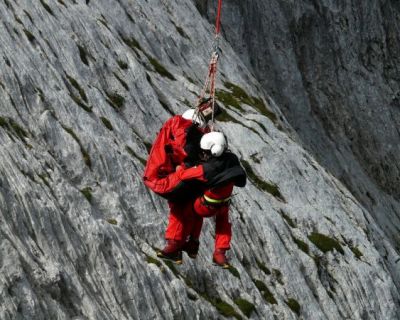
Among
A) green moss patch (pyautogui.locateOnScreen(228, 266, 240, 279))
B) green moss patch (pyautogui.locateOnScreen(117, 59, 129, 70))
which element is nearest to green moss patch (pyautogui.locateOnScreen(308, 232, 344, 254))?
green moss patch (pyautogui.locateOnScreen(228, 266, 240, 279))

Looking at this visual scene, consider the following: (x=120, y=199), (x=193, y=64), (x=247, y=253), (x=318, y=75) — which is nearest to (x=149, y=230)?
(x=120, y=199)

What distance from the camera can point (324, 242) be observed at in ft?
151

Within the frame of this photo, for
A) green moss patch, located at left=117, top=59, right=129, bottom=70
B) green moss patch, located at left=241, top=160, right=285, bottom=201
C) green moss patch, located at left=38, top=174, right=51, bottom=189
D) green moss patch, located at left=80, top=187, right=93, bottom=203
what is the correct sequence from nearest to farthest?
green moss patch, located at left=38, top=174, right=51, bottom=189 → green moss patch, located at left=80, top=187, right=93, bottom=203 → green moss patch, located at left=117, top=59, right=129, bottom=70 → green moss patch, located at left=241, top=160, right=285, bottom=201

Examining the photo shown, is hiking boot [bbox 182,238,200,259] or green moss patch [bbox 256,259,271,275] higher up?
hiking boot [bbox 182,238,200,259]

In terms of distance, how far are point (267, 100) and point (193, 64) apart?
8.28 metres

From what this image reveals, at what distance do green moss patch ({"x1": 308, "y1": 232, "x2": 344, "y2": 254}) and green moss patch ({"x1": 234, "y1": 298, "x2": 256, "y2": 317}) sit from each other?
1056 centimetres

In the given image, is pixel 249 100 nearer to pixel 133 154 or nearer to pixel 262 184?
pixel 262 184

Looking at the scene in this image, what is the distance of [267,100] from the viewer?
6272 centimetres

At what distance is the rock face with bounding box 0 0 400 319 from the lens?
27.2 m

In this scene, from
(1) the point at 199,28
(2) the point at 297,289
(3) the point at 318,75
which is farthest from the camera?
(3) the point at 318,75

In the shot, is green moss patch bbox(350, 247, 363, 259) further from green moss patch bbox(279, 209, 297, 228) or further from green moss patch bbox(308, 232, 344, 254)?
green moss patch bbox(279, 209, 297, 228)

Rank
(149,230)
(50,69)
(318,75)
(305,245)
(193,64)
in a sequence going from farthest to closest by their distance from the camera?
(318,75)
(193,64)
(305,245)
(50,69)
(149,230)

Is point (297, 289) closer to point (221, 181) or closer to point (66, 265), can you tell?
point (66, 265)

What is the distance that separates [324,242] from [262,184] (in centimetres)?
487
